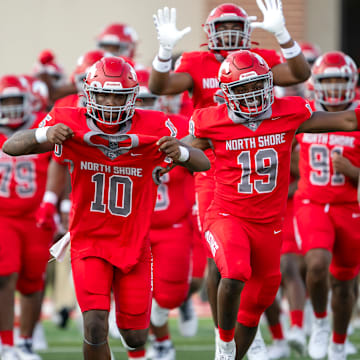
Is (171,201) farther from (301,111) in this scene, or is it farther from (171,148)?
(171,148)

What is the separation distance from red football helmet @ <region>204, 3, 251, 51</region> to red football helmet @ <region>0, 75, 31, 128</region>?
1.68 m

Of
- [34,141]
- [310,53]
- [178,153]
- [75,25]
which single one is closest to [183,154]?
[178,153]

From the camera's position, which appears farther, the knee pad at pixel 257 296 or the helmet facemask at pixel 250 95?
the knee pad at pixel 257 296

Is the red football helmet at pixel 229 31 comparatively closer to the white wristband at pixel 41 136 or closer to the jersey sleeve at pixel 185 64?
the jersey sleeve at pixel 185 64

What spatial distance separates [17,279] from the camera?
299 inches

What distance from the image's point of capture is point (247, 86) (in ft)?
19.2

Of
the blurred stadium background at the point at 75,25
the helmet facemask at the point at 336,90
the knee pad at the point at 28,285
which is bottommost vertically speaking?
the knee pad at the point at 28,285

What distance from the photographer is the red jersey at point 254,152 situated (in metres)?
5.87

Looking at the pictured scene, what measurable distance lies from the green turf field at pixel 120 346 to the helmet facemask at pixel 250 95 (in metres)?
2.61

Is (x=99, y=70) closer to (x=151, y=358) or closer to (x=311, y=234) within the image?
(x=311, y=234)

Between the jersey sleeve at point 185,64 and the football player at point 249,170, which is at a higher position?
the jersey sleeve at point 185,64

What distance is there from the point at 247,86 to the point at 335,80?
1.58 metres

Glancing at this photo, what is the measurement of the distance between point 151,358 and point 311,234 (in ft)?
5.59

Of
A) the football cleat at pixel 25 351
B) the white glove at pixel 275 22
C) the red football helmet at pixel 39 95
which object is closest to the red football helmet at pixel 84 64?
the red football helmet at pixel 39 95
